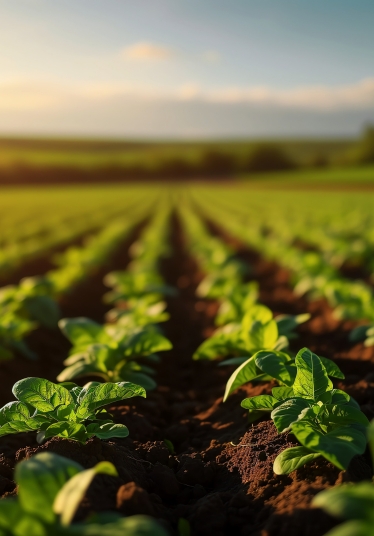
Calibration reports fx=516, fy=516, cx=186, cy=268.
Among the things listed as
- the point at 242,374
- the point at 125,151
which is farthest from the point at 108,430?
the point at 125,151

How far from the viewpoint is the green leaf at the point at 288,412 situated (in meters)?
2.05

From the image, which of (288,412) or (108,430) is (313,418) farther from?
(108,430)

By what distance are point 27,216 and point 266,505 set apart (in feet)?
57.4

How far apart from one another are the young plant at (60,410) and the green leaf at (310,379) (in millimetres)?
667

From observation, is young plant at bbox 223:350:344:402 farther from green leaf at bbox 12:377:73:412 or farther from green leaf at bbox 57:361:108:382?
green leaf at bbox 57:361:108:382

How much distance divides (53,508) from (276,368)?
49.2 inches

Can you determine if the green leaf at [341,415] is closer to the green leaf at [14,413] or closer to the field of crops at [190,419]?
the field of crops at [190,419]

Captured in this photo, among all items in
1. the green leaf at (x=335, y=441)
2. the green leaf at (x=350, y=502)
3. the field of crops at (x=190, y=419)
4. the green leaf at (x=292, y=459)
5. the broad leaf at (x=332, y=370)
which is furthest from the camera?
the broad leaf at (x=332, y=370)

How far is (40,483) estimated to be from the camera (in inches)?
59.6

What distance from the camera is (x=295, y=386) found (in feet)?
7.27

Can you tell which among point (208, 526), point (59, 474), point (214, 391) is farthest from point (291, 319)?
point (59, 474)

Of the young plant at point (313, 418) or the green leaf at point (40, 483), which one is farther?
the young plant at point (313, 418)

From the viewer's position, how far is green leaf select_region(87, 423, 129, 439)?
7.06ft

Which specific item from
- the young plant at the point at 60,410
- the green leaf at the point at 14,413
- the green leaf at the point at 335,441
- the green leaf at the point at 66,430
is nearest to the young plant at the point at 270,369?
the green leaf at the point at 335,441
